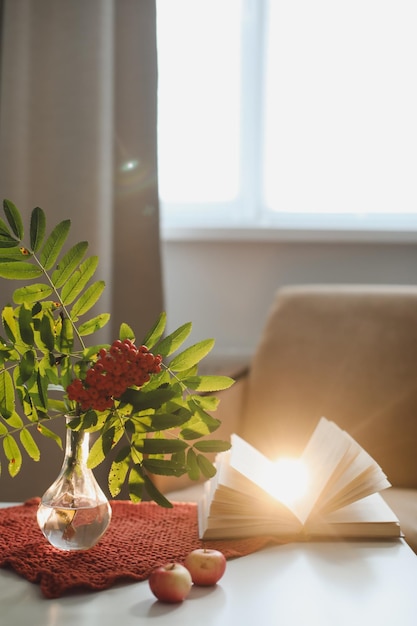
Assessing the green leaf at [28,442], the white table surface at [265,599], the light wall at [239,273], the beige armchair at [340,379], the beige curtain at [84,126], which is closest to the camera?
the white table surface at [265,599]

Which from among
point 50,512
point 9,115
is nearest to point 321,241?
point 9,115

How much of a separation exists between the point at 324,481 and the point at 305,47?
5.41 ft

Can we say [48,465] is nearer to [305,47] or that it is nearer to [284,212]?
[284,212]

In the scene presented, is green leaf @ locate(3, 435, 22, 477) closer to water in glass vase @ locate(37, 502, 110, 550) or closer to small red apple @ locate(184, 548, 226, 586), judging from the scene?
water in glass vase @ locate(37, 502, 110, 550)

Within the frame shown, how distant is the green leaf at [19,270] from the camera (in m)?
0.93

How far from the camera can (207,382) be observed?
95 cm

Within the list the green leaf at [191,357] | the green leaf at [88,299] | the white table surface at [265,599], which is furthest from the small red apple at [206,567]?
the green leaf at [88,299]

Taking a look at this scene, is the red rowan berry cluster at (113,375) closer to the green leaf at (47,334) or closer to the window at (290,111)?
the green leaf at (47,334)

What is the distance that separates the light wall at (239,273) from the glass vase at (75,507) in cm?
133

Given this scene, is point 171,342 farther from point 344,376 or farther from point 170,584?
point 344,376

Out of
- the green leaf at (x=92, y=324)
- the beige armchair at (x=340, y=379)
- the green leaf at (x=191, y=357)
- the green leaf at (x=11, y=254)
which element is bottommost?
the beige armchair at (x=340, y=379)

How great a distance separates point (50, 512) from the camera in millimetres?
921

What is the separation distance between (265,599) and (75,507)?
252 mm

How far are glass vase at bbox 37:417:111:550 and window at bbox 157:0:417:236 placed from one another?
1.45 metres
